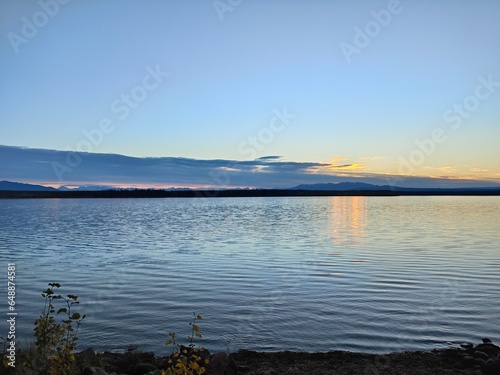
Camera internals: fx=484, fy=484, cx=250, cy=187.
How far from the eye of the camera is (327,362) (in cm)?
1012

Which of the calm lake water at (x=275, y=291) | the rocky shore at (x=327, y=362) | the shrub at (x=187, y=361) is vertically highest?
the shrub at (x=187, y=361)

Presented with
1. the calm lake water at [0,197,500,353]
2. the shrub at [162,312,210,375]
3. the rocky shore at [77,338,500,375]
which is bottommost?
the calm lake water at [0,197,500,353]

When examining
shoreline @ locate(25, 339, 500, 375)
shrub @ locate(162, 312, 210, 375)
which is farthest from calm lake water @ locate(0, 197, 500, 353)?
shrub @ locate(162, 312, 210, 375)

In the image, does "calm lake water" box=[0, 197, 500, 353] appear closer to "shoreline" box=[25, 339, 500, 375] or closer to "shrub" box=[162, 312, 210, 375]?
"shoreline" box=[25, 339, 500, 375]

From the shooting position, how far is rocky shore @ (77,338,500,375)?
9.33 metres

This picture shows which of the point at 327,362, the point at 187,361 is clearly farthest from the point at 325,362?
the point at 187,361

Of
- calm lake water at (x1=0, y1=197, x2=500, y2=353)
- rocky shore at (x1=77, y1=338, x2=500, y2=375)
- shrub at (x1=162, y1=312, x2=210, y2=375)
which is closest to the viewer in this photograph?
shrub at (x1=162, y1=312, x2=210, y2=375)

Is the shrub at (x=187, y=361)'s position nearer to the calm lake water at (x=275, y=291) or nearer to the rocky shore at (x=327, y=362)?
the rocky shore at (x=327, y=362)

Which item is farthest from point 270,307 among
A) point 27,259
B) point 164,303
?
point 27,259

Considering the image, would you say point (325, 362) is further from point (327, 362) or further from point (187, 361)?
point (187, 361)

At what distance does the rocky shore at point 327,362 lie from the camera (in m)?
9.33

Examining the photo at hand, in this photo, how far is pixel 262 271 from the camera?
74.2 feet

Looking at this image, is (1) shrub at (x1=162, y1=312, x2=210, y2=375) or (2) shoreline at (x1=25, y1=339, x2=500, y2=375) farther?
(2) shoreline at (x1=25, y1=339, x2=500, y2=375)

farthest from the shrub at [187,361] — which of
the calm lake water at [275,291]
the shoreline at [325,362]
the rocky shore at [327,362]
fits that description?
the calm lake water at [275,291]
